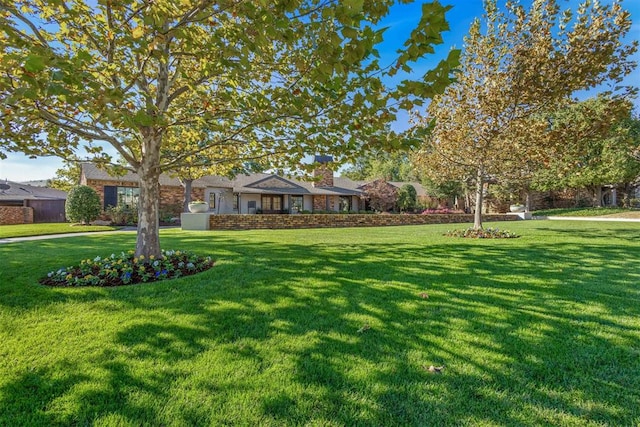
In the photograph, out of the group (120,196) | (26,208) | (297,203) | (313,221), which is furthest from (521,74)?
(26,208)

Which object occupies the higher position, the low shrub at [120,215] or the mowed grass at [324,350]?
the low shrub at [120,215]

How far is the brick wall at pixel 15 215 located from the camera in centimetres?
1889

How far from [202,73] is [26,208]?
2243 cm

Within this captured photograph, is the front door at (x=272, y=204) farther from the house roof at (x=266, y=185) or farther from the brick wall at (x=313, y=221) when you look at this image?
the brick wall at (x=313, y=221)

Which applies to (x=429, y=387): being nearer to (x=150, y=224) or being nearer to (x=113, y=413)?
(x=113, y=413)

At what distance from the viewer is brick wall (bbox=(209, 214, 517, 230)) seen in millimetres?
14227

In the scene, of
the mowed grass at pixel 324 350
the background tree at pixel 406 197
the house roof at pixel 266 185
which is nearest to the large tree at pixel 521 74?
the mowed grass at pixel 324 350

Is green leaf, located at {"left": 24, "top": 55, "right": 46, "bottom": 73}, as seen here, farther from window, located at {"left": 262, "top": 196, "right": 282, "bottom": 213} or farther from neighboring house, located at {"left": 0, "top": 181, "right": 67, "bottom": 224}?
window, located at {"left": 262, "top": 196, "right": 282, "bottom": 213}

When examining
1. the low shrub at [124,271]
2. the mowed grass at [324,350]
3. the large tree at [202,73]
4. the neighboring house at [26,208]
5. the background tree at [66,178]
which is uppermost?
the background tree at [66,178]

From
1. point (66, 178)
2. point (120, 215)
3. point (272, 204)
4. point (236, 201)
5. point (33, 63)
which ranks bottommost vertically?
point (120, 215)

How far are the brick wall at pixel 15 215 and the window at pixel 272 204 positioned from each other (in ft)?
50.4

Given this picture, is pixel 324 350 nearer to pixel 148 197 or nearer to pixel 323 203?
pixel 148 197

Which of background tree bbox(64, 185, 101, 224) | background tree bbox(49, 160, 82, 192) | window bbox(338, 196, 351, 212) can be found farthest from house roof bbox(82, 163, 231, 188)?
window bbox(338, 196, 351, 212)

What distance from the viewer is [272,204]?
28.0 meters
